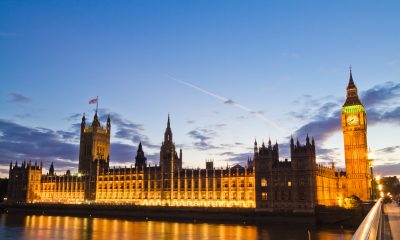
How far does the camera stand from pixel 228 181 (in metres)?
123

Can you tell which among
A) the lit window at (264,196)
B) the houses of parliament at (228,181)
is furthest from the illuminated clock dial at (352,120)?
the lit window at (264,196)

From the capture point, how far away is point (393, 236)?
20500 mm

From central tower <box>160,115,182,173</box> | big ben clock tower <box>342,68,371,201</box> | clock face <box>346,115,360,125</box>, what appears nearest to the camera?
big ben clock tower <box>342,68,371,201</box>

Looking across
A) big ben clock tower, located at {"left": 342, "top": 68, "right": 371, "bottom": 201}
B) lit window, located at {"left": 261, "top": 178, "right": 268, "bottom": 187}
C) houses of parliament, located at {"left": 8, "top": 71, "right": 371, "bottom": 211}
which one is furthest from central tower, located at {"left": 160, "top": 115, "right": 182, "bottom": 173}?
big ben clock tower, located at {"left": 342, "top": 68, "right": 371, "bottom": 201}

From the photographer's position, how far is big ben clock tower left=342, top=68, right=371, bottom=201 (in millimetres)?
124250

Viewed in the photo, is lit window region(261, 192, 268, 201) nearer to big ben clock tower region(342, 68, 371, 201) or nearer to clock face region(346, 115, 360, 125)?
big ben clock tower region(342, 68, 371, 201)

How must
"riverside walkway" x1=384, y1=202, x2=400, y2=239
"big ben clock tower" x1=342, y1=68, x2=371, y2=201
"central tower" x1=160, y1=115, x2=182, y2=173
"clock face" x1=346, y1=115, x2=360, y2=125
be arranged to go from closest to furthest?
"riverside walkway" x1=384, y1=202, x2=400, y2=239, "big ben clock tower" x1=342, y1=68, x2=371, y2=201, "clock face" x1=346, y1=115, x2=360, y2=125, "central tower" x1=160, y1=115, x2=182, y2=173

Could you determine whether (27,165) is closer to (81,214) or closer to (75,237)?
(81,214)

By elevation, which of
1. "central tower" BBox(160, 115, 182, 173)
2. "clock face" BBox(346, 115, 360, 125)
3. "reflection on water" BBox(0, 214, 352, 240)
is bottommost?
"reflection on water" BBox(0, 214, 352, 240)

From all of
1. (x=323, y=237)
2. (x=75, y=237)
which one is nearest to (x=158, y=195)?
(x=75, y=237)

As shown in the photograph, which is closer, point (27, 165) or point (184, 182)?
point (184, 182)

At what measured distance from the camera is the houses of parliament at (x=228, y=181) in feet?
351

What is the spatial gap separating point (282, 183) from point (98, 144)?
359 feet

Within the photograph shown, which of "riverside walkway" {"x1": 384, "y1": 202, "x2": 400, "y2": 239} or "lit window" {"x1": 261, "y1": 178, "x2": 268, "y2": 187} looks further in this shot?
"lit window" {"x1": 261, "y1": 178, "x2": 268, "y2": 187}
